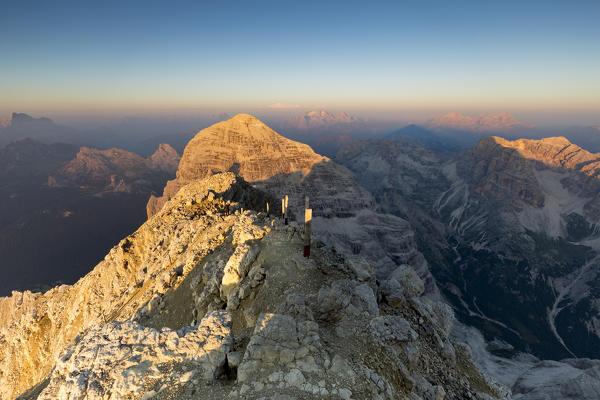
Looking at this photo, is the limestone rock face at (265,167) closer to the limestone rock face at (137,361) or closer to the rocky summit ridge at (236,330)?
the rocky summit ridge at (236,330)

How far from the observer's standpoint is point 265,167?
184m

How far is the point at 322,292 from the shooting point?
1638cm

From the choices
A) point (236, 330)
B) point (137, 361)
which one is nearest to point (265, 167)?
point (236, 330)

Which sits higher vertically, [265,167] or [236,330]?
[236,330]

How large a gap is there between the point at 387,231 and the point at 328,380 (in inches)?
7685

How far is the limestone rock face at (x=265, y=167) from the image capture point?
591ft

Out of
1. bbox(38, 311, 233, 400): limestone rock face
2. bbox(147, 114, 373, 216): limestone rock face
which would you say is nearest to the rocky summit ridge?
bbox(38, 311, 233, 400): limestone rock face

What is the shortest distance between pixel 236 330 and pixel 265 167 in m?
170

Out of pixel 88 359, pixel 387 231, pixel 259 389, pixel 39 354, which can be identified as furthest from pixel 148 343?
pixel 387 231

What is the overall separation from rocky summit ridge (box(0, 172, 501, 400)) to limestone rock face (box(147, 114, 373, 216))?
458 ft

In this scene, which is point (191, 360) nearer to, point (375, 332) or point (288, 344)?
point (288, 344)

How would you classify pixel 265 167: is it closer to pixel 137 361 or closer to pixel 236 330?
pixel 236 330

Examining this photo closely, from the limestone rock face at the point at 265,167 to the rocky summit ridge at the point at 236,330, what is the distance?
13949 centimetres

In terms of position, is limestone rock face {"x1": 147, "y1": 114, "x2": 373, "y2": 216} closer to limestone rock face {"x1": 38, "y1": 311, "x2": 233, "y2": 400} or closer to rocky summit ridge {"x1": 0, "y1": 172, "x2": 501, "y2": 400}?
rocky summit ridge {"x1": 0, "y1": 172, "x2": 501, "y2": 400}
